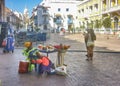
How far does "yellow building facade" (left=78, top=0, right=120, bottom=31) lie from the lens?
5472 cm

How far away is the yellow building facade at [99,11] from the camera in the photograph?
54.7m

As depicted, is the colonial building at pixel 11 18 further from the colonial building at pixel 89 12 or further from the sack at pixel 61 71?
the sack at pixel 61 71

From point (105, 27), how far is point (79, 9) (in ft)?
109

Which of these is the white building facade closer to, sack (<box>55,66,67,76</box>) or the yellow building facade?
the yellow building facade

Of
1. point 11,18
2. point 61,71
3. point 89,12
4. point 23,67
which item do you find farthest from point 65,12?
point 61,71

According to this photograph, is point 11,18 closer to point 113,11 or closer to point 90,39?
point 113,11

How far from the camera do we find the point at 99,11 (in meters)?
64.4

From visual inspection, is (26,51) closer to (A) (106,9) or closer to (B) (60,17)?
(A) (106,9)

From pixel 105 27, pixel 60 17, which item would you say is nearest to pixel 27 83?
pixel 105 27

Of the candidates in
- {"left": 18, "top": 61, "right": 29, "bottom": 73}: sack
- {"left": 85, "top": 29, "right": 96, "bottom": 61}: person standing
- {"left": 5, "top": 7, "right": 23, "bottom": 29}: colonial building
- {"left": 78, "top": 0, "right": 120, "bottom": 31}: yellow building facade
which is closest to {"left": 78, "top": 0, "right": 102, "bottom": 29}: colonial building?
{"left": 78, "top": 0, "right": 120, "bottom": 31}: yellow building facade

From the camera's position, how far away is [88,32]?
1641cm

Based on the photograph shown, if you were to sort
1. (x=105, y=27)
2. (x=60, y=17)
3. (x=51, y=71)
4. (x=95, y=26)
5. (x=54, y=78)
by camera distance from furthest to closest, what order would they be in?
(x=60, y=17)
(x=95, y=26)
(x=105, y=27)
(x=51, y=71)
(x=54, y=78)

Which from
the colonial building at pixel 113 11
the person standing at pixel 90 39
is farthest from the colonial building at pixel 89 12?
the person standing at pixel 90 39

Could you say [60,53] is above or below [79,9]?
below
